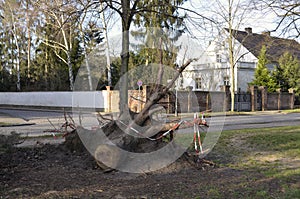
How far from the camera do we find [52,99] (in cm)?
3319

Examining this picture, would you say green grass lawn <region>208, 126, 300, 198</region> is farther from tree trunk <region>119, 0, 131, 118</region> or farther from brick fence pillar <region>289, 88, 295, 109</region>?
brick fence pillar <region>289, 88, 295, 109</region>

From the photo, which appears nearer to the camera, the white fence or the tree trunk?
the tree trunk

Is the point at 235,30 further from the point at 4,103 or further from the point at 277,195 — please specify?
the point at 4,103

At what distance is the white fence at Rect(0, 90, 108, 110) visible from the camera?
25.6 m

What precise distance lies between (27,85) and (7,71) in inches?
211

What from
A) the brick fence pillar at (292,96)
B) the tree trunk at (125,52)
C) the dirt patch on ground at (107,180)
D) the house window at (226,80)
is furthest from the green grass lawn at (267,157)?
the brick fence pillar at (292,96)

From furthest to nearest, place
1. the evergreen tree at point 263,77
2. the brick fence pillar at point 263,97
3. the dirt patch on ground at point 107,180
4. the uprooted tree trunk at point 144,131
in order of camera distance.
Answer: the evergreen tree at point 263,77 → the brick fence pillar at point 263,97 → the uprooted tree trunk at point 144,131 → the dirt patch on ground at point 107,180

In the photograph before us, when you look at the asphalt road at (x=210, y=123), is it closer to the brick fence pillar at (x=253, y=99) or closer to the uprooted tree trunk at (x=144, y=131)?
the uprooted tree trunk at (x=144, y=131)

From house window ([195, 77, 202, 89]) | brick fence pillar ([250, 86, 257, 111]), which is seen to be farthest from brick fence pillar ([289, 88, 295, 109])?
house window ([195, 77, 202, 89])

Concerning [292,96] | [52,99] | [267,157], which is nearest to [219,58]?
[292,96]

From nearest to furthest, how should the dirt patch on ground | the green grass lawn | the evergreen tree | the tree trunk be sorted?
1. the dirt patch on ground
2. the green grass lawn
3. the tree trunk
4. the evergreen tree

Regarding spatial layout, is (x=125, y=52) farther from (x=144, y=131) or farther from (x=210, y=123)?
(x=210, y=123)

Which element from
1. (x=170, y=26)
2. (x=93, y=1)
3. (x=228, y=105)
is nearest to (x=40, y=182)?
(x=93, y=1)

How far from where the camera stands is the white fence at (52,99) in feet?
84.1
